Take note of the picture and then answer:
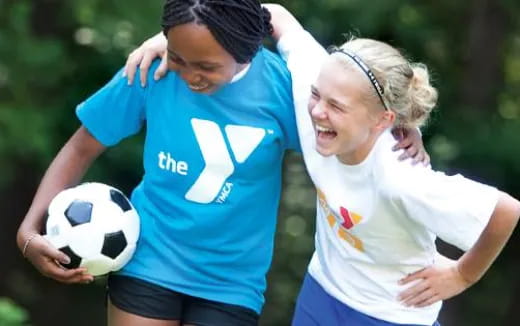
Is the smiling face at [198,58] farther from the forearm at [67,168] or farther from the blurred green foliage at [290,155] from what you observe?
the blurred green foliage at [290,155]

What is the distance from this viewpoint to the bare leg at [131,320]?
4035mm

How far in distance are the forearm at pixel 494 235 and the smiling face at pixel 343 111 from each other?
41 cm

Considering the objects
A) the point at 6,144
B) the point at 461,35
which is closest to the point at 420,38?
the point at 461,35

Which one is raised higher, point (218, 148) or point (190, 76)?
point (190, 76)

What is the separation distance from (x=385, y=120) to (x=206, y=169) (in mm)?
558

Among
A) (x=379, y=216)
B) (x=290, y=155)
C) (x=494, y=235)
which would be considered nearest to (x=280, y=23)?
(x=379, y=216)

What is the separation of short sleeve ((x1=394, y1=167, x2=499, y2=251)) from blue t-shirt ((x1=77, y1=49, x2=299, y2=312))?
491 mm

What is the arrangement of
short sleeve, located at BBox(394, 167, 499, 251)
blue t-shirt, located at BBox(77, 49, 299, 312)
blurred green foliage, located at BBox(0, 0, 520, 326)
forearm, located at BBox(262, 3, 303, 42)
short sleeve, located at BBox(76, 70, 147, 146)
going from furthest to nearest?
blurred green foliage, located at BBox(0, 0, 520, 326) < forearm, located at BBox(262, 3, 303, 42) < short sleeve, located at BBox(76, 70, 147, 146) < blue t-shirt, located at BBox(77, 49, 299, 312) < short sleeve, located at BBox(394, 167, 499, 251)

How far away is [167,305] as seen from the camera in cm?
405

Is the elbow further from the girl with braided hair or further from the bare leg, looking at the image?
the bare leg

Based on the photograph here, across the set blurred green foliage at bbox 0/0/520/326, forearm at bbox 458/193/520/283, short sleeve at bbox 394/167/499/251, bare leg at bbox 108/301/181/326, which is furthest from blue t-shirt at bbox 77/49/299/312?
blurred green foliage at bbox 0/0/520/326

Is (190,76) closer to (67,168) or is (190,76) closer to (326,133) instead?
(326,133)

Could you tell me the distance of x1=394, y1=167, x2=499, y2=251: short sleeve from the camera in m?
3.71

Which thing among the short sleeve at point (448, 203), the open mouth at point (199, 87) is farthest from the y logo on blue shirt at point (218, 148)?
the short sleeve at point (448, 203)
